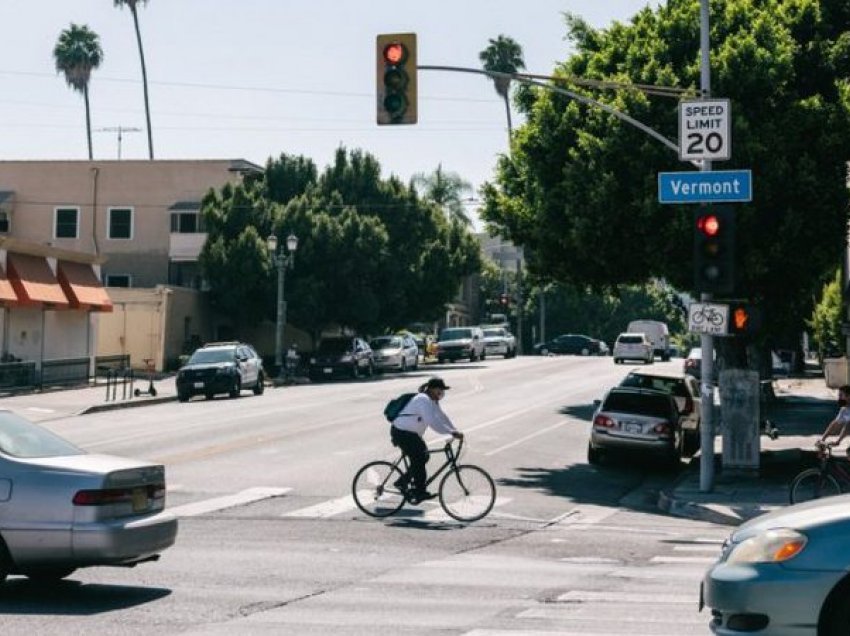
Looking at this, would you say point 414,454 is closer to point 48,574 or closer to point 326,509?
point 326,509

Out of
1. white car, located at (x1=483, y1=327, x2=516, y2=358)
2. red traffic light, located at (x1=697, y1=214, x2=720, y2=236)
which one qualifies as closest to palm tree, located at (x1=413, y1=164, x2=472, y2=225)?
white car, located at (x1=483, y1=327, x2=516, y2=358)

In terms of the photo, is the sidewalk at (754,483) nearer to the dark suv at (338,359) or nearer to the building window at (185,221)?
the dark suv at (338,359)

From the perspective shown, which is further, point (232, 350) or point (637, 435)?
point (232, 350)

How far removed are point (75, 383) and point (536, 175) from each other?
2776 cm

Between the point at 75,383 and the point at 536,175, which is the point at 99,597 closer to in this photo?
the point at 536,175

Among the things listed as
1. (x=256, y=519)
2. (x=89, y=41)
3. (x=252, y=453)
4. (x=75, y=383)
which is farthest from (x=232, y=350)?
(x=89, y=41)

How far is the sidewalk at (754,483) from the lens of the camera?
19641 millimetres

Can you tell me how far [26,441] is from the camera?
12.0 m

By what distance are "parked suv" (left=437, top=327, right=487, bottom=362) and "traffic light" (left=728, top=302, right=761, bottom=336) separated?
5290 cm

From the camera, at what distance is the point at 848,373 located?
43750 millimetres

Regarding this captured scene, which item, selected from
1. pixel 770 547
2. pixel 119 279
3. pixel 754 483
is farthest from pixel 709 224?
pixel 119 279

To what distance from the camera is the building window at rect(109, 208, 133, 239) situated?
73.2 m

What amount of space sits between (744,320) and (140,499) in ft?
37.4

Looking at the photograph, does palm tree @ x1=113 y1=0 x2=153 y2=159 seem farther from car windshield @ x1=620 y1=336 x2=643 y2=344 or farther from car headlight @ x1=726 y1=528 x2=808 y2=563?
car headlight @ x1=726 y1=528 x2=808 y2=563
